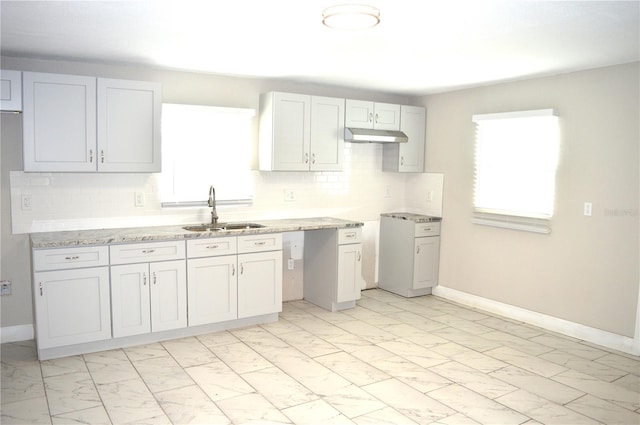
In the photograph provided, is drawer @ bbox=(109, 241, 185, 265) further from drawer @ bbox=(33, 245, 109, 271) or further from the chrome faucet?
the chrome faucet

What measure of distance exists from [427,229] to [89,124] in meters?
3.55

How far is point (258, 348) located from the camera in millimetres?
4129

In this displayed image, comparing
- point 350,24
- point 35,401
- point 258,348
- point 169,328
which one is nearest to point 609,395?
point 258,348

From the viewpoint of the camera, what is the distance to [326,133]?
17.3 feet

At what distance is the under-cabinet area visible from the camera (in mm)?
3754

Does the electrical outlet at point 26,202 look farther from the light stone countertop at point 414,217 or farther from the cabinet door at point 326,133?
the light stone countertop at point 414,217

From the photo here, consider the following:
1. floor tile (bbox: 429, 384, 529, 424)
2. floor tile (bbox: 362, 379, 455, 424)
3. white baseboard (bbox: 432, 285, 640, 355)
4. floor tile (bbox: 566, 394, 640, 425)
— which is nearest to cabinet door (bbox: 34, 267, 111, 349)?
floor tile (bbox: 362, 379, 455, 424)

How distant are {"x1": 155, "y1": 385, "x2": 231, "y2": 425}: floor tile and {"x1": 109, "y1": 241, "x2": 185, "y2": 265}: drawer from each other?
115 centimetres

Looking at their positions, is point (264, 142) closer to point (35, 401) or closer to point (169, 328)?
point (169, 328)

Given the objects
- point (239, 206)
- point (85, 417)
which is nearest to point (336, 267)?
point (239, 206)

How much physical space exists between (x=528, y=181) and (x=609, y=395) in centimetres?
210

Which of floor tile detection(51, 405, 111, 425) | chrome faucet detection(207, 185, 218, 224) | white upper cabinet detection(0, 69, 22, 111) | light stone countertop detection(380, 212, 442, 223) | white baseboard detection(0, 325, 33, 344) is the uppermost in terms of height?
white upper cabinet detection(0, 69, 22, 111)

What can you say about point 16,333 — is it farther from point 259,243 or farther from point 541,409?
point 541,409

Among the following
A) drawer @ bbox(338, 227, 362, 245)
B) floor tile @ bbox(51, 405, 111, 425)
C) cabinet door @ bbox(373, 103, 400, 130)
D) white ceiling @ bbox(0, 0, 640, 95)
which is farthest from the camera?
cabinet door @ bbox(373, 103, 400, 130)
